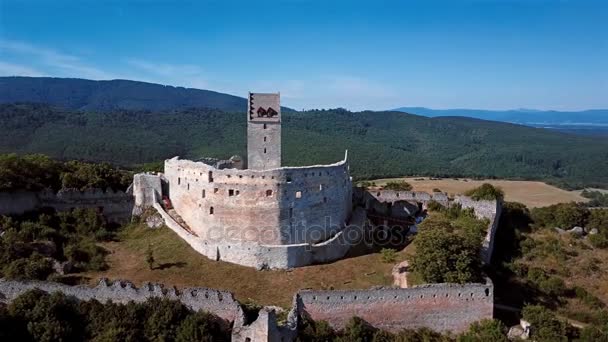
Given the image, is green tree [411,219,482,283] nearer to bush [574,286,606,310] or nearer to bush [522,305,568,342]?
bush [522,305,568,342]

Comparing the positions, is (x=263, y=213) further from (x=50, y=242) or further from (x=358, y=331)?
(x=50, y=242)

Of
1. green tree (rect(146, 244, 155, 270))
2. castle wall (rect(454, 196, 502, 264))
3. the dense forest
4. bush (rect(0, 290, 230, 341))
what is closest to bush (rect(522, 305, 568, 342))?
castle wall (rect(454, 196, 502, 264))

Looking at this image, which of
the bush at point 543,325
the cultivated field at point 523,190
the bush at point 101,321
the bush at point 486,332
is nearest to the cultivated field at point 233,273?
the bush at point 101,321

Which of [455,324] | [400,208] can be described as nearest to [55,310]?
[455,324]

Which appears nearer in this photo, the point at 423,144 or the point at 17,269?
the point at 17,269

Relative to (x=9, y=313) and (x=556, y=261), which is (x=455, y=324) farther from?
(x=9, y=313)

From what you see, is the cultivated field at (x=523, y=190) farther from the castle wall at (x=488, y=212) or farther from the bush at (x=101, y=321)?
the bush at (x=101, y=321)
